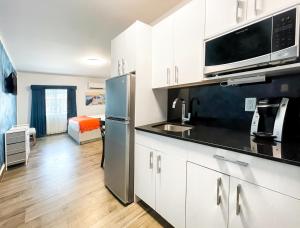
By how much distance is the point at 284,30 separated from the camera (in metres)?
0.98

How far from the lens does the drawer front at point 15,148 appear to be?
2.96m

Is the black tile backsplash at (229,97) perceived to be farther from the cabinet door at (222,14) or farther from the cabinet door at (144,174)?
the cabinet door at (144,174)

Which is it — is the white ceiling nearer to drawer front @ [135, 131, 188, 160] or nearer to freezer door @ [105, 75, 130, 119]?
freezer door @ [105, 75, 130, 119]

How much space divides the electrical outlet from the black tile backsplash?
3 cm

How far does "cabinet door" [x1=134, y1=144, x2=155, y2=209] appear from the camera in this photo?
1671mm

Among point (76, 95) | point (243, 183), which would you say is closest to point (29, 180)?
point (243, 183)

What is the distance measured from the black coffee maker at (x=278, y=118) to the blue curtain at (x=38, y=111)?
255 inches

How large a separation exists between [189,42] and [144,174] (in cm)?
144

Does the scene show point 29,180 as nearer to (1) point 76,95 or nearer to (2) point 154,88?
(2) point 154,88

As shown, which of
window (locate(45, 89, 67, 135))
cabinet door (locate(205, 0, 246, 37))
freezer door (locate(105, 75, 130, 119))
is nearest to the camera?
cabinet door (locate(205, 0, 246, 37))

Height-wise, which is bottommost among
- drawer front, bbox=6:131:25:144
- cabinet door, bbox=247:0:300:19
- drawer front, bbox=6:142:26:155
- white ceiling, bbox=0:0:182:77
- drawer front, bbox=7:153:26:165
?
drawer front, bbox=7:153:26:165

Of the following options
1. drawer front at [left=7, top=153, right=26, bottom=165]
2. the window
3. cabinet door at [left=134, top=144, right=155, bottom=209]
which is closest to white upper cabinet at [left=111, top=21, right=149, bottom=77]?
cabinet door at [left=134, top=144, right=155, bottom=209]

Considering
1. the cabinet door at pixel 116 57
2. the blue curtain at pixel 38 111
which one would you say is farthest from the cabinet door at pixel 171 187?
the blue curtain at pixel 38 111

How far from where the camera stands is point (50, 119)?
19.7ft
